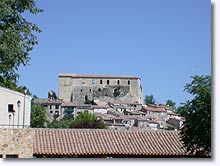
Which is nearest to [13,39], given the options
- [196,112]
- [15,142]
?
[15,142]

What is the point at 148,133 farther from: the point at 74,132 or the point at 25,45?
the point at 25,45

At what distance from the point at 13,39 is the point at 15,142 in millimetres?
1657

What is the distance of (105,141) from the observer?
742 centimetres

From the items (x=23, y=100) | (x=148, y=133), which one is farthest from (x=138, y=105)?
(x=23, y=100)

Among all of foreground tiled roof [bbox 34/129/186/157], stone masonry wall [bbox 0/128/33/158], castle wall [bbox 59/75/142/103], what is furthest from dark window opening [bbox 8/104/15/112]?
castle wall [bbox 59/75/142/103]

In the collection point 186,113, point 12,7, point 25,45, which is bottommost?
point 186,113

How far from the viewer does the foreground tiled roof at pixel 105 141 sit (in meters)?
6.50

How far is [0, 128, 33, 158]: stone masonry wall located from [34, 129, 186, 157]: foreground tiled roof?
1992 mm

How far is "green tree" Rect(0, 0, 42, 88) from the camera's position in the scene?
491cm

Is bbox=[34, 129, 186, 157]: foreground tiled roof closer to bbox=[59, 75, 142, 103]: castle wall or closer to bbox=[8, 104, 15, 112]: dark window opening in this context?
bbox=[8, 104, 15, 112]: dark window opening

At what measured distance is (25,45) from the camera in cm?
507

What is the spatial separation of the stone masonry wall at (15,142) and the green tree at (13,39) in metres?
1.00

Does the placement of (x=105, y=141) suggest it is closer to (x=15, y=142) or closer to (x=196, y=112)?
(x=196, y=112)

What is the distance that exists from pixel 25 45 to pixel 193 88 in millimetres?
2019
